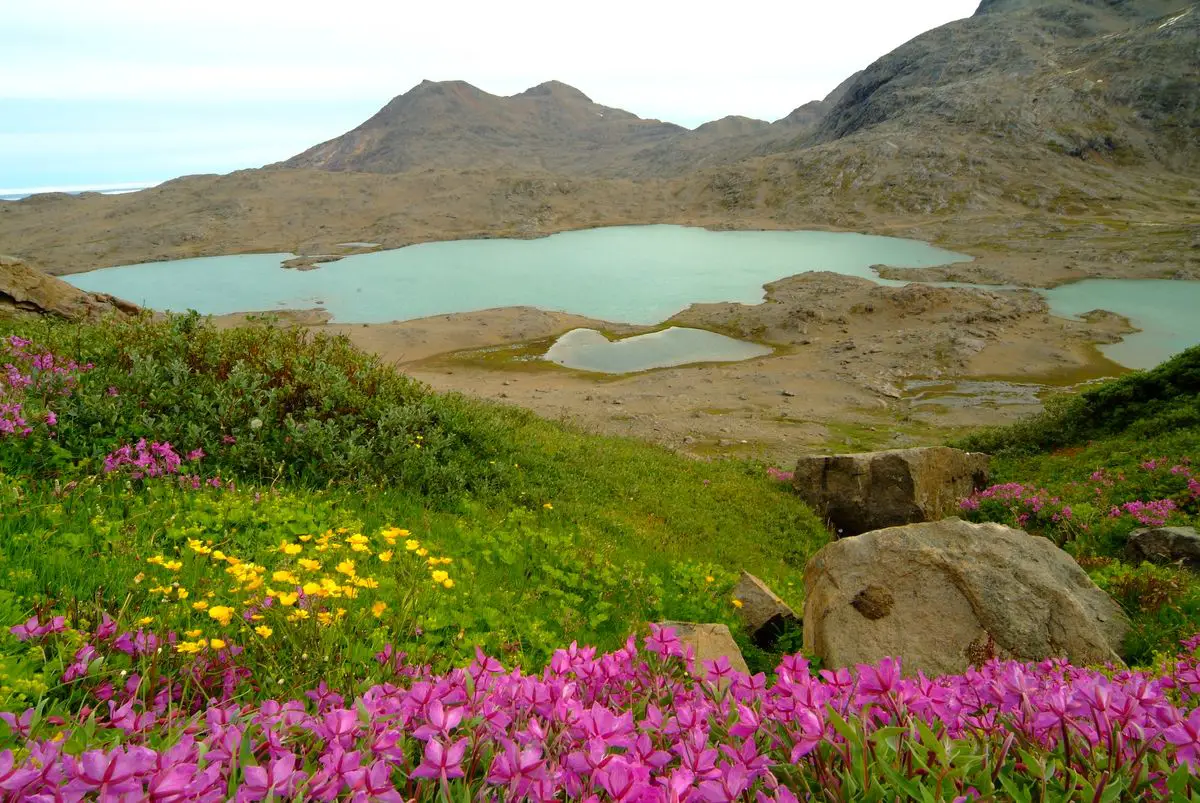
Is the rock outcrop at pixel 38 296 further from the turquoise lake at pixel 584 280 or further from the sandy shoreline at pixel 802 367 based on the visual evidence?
the turquoise lake at pixel 584 280

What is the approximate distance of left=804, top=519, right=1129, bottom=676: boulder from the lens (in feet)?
19.4

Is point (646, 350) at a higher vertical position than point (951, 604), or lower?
lower

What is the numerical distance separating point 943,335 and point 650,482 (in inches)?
1608

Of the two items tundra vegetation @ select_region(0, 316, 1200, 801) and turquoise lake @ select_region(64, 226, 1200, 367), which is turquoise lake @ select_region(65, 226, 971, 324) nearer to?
turquoise lake @ select_region(64, 226, 1200, 367)

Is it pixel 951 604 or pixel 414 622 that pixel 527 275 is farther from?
pixel 414 622

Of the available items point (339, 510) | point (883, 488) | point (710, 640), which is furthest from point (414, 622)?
point (883, 488)

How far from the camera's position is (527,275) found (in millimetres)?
79250

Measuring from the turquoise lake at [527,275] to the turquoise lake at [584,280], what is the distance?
0.52 ft

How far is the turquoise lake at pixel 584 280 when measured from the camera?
5925 centimetres

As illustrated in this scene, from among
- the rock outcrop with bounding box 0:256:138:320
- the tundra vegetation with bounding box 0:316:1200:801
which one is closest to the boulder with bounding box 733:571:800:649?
the tundra vegetation with bounding box 0:316:1200:801

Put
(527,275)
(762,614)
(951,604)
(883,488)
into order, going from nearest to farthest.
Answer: (951,604) → (762,614) → (883,488) → (527,275)

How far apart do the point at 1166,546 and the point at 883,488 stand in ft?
20.5

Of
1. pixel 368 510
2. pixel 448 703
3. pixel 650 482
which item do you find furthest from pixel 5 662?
pixel 650 482

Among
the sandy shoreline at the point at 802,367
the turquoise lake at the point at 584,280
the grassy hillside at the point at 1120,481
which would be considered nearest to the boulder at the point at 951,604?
the grassy hillside at the point at 1120,481
